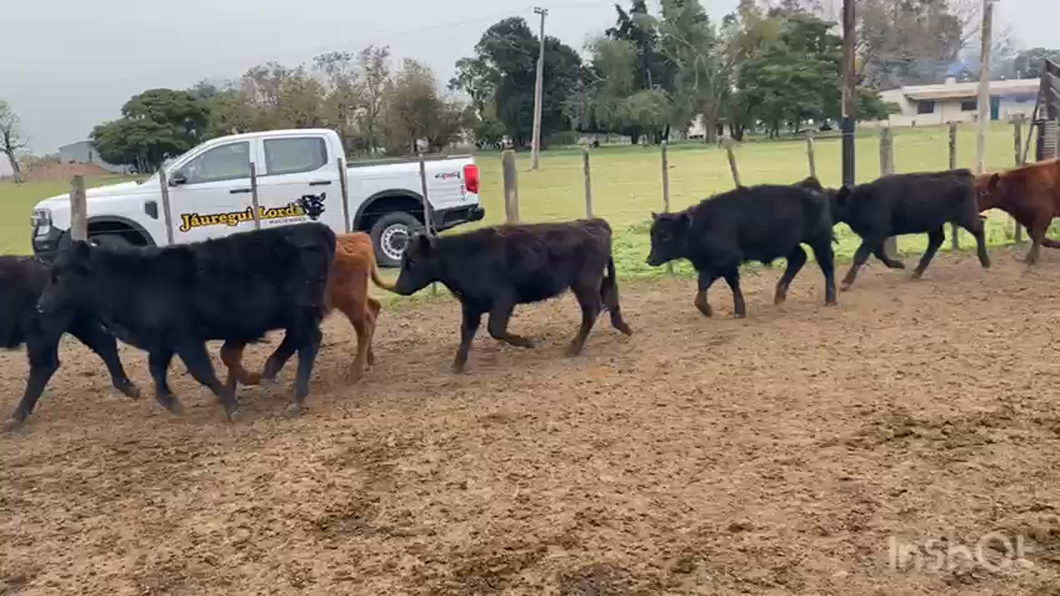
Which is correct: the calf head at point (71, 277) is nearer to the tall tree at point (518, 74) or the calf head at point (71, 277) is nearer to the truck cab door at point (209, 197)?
the truck cab door at point (209, 197)

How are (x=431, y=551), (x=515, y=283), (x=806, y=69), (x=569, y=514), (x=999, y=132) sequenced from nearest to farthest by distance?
(x=431, y=551), (x=569, y=514), (x=515, y=283), (x=999, y=132), (x=806, y=69)

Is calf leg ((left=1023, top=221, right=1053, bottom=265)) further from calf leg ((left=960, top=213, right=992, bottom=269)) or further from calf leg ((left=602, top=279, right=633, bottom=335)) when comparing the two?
calf leg ((left=602, top=279, right=633, bottom=335))

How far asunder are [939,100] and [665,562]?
78322 mm

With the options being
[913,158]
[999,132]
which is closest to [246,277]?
[913,158]

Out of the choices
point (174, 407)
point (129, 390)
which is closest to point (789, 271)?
point (174, 407)

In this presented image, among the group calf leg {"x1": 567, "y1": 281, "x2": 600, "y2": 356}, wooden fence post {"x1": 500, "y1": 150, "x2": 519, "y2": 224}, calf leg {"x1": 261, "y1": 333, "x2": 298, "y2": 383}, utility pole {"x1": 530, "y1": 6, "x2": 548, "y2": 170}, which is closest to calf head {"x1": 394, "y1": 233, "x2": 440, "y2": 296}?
calf leg {"x1": 261, "y1": 333, "x2": 298, "y2": 383}

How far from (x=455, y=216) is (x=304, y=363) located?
693cm

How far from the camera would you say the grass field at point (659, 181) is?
46.8 feet

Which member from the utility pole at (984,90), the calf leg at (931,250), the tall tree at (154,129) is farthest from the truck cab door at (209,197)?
the tall tree at (154,129)

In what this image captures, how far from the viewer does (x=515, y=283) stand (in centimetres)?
720

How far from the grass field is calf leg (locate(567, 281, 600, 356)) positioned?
3.86m

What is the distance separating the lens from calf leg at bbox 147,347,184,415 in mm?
6246

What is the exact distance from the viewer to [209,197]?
38.4 feet

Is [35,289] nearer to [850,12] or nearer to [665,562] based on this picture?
[665,562]
